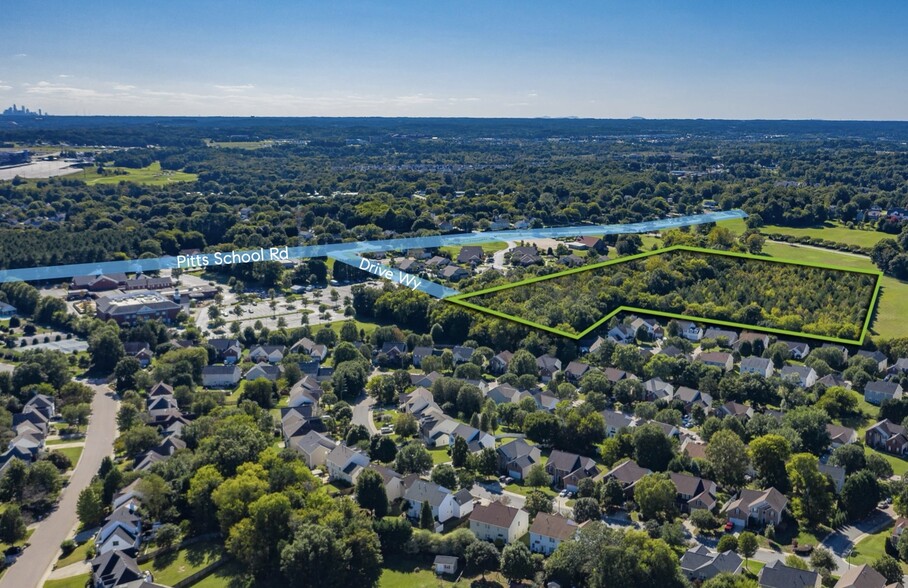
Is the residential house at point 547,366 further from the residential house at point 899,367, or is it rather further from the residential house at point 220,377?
the residential house at point 899,367

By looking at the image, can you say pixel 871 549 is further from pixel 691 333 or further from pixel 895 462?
pixel 691 333

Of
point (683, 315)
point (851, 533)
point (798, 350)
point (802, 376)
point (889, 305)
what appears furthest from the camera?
point (889, 305)

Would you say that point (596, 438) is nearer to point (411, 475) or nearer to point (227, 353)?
point (411, 475)

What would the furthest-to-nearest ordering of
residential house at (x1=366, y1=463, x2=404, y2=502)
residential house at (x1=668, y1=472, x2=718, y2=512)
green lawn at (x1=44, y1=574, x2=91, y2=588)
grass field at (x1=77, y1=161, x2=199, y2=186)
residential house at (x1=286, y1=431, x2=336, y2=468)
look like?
grass field at (x1=77, y1=161, x2=199, y2=186) → residential house at (x1=286, y1=431, x2=336, y2=468) → residential house at (x1=366, y1=463, x2=404, y2=502) → residential house at (x1=668, y1=472, x2=718, y2=512) → green lawn at (x1=44, y1=574, x2=91, y2=588)

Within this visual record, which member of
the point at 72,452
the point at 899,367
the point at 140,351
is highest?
the point at 899,367

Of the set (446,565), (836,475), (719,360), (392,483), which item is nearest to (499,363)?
(719,360)

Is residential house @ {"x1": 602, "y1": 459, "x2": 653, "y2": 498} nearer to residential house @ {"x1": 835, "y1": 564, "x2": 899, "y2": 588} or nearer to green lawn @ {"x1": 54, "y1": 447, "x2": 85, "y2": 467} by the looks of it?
residential house @ {"x1": 835, "y1": 564, "x2": 899, "y2": 588}

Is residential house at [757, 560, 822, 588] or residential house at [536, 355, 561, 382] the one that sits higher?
residential house at [757, 560, 822, 588]

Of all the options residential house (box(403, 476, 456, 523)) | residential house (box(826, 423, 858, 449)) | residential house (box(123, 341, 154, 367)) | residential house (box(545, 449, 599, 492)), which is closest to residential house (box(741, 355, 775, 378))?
residential house (box(826, 423, 858, 449))
